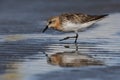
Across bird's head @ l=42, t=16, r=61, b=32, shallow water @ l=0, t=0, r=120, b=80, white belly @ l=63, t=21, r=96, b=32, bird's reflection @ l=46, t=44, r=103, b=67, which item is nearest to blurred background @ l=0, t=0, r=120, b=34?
shallow water @ l=0, t=0, r=120, b=80

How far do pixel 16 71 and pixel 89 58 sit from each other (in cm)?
170

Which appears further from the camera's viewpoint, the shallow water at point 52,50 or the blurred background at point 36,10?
the blurred background at point 36,10

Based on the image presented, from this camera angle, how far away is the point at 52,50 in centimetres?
1217

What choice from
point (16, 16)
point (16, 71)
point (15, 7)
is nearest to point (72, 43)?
point (16, 71)

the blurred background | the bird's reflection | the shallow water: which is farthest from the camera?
the blurred background

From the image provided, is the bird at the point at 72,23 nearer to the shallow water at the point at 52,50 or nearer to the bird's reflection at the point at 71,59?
the shallow water at the point at 52,50

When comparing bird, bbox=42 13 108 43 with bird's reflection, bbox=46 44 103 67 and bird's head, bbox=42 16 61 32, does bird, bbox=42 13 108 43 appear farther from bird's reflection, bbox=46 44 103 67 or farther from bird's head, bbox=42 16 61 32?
bird's reflection, bbox=46 44 103 67

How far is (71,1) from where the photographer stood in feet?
66.3

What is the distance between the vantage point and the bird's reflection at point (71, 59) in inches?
429

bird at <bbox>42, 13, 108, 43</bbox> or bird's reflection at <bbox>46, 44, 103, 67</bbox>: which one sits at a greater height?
bird at <bbox>42, 13, 108, 43</bbox>

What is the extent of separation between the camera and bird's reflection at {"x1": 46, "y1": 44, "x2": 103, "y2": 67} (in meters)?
10.9

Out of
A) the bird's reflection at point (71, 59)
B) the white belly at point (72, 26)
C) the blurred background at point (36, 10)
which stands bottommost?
the bird's reflection at point (71, 59)

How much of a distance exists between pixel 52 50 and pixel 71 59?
0.98 meters

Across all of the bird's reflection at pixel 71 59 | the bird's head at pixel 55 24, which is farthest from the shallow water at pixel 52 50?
the bird's head at pixel 55 24
